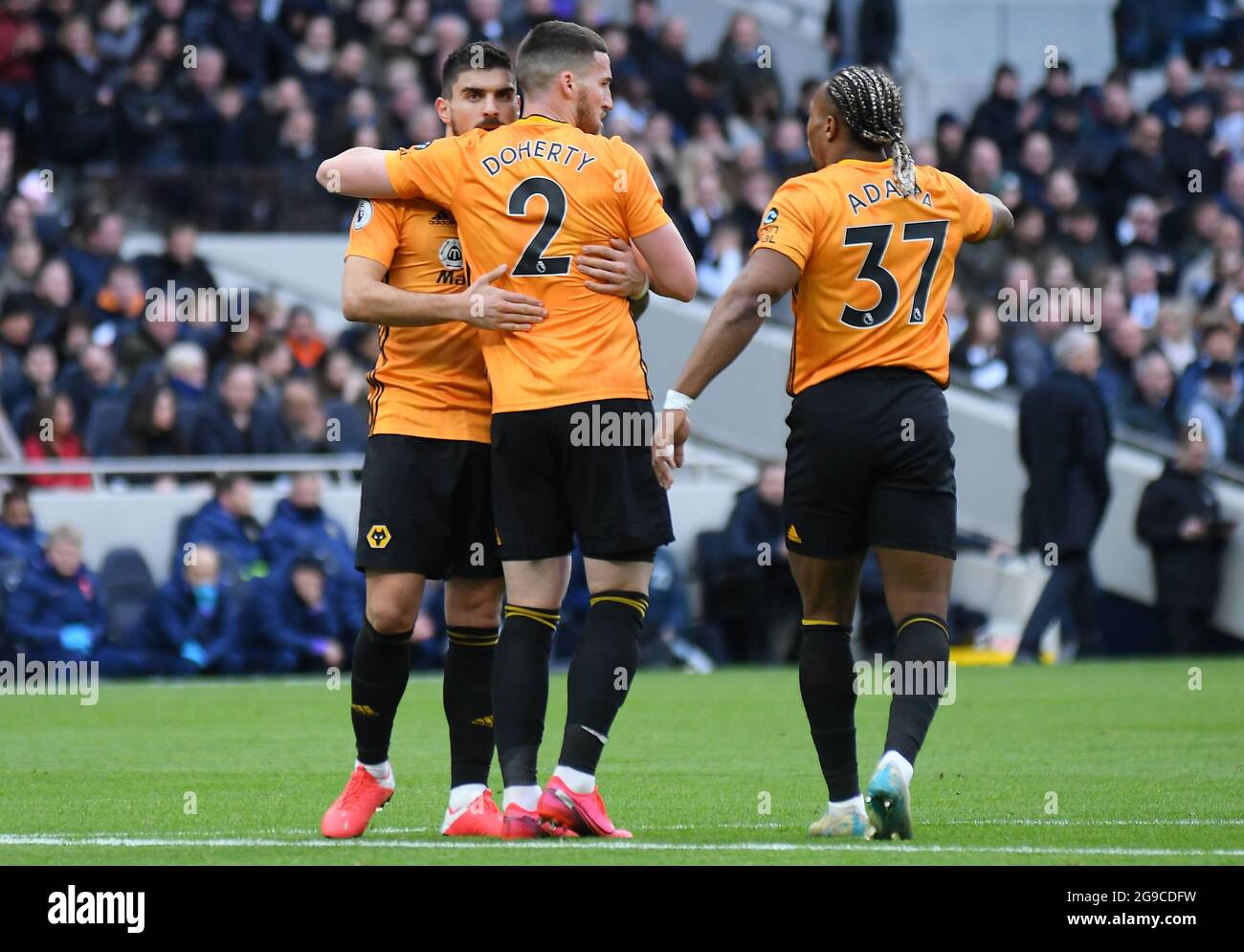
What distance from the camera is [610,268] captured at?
6230 millimetres

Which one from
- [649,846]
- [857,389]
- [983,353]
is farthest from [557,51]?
[983,353]

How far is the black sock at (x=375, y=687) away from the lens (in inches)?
258

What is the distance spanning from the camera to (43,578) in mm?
14375

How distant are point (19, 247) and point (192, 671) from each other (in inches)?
158

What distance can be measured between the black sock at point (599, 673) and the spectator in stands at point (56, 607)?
8.79 meters

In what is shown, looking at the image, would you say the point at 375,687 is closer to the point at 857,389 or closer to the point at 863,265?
the point at 857,389

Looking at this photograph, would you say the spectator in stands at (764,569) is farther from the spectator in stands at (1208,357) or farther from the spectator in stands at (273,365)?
the spectator in stands at (1208,357)

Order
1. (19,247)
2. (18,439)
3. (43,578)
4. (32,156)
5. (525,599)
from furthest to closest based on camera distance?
(32,156) → (19,247) → (18,439) → (43,578) → (525,599)

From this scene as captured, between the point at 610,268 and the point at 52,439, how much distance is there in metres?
10.0

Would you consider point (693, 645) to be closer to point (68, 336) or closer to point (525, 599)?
point (68, 336)

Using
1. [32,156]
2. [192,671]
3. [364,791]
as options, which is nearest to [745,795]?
[364,791]

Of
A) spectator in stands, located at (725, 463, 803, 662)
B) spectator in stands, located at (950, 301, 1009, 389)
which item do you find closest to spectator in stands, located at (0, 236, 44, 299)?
spectator in stands, located at (725, 463, 803, 662)

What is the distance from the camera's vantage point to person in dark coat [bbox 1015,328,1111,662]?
49.6 ft

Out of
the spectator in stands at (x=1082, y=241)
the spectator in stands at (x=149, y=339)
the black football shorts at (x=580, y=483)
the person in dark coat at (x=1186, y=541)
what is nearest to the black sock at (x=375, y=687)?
the black football shorts at (x=580, y=483)
